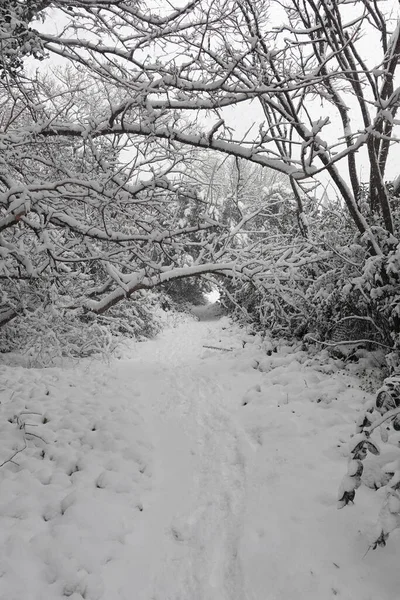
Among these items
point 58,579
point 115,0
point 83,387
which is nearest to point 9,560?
point 58,579

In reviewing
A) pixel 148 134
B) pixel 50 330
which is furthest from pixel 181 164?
pixel 50 330

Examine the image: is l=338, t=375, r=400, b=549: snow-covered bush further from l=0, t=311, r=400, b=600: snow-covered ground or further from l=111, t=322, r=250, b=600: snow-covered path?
l=111, t=322, r=250, b=600: snow-covered path

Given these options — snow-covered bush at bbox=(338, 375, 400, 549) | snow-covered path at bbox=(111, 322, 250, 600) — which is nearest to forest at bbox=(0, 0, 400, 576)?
snow-covered bush at bbox=(338, 375, 400, 549)

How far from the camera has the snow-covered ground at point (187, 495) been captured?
2406 millimetres

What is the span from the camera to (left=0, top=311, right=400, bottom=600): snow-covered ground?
2406mm

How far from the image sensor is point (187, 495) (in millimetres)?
3447

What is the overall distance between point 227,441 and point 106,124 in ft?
12.6

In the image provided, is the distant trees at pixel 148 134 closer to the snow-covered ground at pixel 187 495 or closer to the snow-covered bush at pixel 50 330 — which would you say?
the snow-covered bush at pixel 50 330

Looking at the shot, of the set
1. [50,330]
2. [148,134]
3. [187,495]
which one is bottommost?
[187,495]

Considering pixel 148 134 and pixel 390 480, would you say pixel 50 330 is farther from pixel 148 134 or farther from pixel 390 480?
pixel 390 480

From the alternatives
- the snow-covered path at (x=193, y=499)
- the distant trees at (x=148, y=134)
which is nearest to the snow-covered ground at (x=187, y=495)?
the snow-covered path at (x=193, y=499)

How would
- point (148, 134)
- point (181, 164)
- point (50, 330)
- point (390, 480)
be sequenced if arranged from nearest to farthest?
point (390, 480) → point (148, 134) → point (181, 164) → point (50, 330)

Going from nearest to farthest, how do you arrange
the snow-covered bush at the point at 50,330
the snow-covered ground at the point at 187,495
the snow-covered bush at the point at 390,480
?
the snow-covered bush at the point at 390,480
the snow-covered ground at the point at 187,495
the snow-covered bush at the point at 50,330

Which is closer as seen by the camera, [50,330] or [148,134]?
[148,134]
